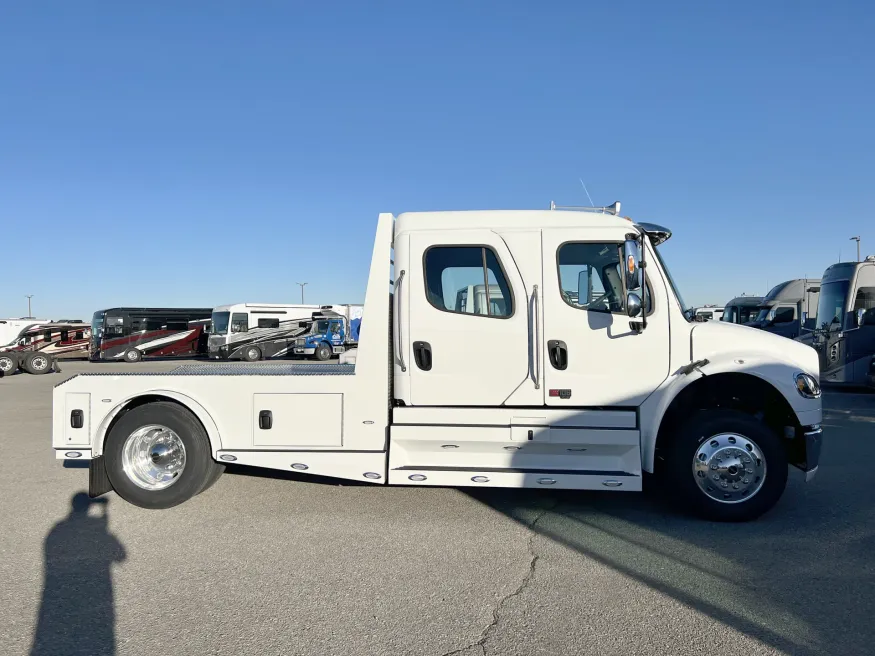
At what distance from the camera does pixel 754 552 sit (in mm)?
4574

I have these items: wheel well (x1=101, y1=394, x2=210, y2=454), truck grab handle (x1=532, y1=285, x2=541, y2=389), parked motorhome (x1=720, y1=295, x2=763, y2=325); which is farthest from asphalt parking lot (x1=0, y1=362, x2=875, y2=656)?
parked motorhome (x1=720, y1=295, x2=763, y2=325)

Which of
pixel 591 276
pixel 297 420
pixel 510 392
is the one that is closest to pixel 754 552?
A: pixel 510 392

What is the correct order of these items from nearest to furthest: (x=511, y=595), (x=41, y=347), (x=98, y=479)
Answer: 1. (x=511, y=595)
2. (x=98, y=479)
3. (x=41, y=347)

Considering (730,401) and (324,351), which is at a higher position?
(730,401)

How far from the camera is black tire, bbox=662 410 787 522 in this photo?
513 centimetres

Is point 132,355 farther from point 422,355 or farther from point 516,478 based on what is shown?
point 516,478

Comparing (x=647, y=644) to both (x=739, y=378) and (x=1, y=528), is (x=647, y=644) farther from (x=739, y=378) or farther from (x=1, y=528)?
(x=1, y=528)

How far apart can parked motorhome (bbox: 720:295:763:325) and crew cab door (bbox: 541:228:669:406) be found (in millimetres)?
21678

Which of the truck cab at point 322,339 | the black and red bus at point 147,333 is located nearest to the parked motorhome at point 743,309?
the truck cab at point 322,339

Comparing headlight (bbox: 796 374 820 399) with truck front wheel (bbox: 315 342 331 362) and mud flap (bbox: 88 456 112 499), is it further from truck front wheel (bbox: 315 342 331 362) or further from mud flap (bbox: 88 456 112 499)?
truck front wheel (bbox: 315 342 331 362)

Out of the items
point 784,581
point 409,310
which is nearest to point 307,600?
point 409,310

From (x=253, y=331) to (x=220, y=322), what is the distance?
6.34ft

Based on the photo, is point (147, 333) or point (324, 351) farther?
point (147, 333)

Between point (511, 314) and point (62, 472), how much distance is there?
18.0 ft
